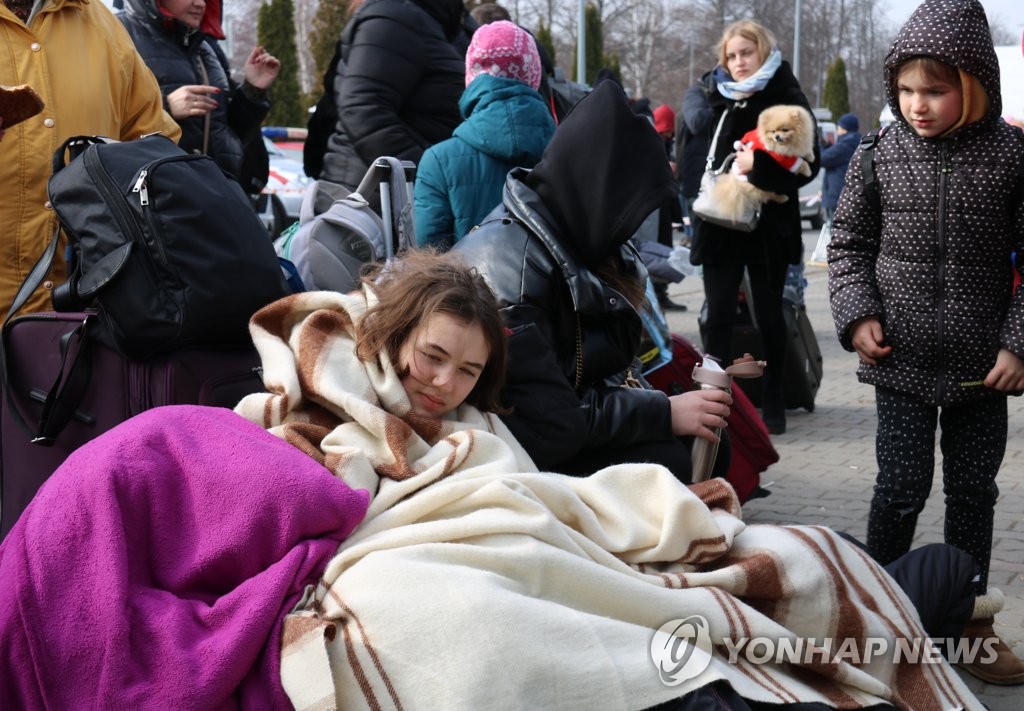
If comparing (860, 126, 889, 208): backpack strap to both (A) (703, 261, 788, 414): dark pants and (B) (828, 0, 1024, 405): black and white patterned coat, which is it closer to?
(B) (828, 0, 1024, 405): black and white patterned coat

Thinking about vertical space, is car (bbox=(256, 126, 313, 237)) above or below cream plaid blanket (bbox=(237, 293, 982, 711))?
below

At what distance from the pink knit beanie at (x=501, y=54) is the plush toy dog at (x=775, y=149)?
1.87 metres

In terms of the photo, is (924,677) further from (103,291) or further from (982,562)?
(103,291)

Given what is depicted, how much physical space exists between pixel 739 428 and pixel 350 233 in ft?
4.63

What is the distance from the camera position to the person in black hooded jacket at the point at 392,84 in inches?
202

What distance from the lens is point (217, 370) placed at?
3.02 meters

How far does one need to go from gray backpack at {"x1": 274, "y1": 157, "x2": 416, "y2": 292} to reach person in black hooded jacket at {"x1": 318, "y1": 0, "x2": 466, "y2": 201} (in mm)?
902

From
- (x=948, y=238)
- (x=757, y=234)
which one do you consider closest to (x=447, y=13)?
(x=757, y=234)

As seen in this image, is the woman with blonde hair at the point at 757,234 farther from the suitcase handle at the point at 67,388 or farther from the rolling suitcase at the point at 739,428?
the suitcase handle at the point at 67,388

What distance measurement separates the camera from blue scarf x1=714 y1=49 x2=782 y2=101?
6562 mm

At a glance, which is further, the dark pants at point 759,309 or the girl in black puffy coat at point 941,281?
the dark pants at point 759,309

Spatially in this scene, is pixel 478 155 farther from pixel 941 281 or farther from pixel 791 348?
pixel 791 348

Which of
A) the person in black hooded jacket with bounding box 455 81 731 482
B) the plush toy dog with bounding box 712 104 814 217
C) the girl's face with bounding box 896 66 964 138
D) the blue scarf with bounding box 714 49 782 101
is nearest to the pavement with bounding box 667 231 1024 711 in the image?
the person in black hooded jacket with bounding box 455 81 731 482

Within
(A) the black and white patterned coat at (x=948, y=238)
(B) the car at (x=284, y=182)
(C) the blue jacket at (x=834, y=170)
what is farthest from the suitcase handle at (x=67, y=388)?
(C) the blue jacket at (x=834, y=170)
